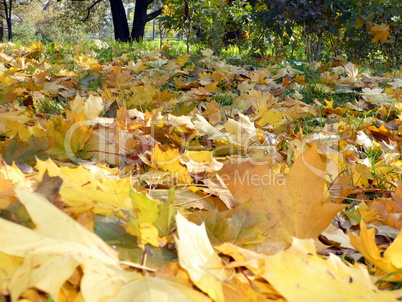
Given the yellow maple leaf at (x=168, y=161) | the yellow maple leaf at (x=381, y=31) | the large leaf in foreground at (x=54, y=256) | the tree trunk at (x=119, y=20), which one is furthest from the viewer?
the tree trunk at (x=119, y=20)

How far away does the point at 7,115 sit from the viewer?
4.25 feet

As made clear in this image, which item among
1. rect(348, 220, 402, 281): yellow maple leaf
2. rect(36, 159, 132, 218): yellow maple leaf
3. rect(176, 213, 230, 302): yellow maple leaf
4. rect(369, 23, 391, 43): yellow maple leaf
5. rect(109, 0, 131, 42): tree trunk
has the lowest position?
rect(348, 220, 402, 281): yellow maple leaf

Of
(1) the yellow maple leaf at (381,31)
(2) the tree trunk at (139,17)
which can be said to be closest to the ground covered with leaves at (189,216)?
(1) the yellow maple leaf at (381,31)

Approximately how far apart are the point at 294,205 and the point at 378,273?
7.4 inches

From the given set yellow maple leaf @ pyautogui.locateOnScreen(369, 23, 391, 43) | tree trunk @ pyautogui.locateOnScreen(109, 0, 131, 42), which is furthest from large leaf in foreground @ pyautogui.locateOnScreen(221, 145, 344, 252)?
tree trunk @ pyautogui.locateOnScreen(109, 0, 131, 42)

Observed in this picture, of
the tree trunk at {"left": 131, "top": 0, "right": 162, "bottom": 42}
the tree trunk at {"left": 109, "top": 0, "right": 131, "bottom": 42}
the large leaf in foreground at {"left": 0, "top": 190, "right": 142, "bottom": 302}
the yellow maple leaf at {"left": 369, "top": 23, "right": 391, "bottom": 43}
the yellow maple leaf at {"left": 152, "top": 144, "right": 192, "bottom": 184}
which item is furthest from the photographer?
the tree trunk at {"left": 131, "top": 0, "right": 162, "bottom": 42}

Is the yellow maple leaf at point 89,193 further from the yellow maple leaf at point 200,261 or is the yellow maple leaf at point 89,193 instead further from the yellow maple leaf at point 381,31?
the yellow maple leaf at point 381,31

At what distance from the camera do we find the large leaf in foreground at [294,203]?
2.30 feet

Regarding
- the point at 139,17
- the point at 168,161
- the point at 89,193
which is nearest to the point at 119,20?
the point at 139,17

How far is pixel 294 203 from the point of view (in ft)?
2.32

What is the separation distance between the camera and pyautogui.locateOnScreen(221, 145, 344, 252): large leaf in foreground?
2.30 ft

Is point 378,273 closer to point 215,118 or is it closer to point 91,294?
point 91,294

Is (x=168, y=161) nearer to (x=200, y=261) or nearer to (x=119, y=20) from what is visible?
(x=200, y=261)

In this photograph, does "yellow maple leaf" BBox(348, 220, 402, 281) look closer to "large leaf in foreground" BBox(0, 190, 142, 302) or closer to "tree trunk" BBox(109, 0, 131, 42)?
"large leaf in foreground" BBox(0, 190, 142, 302)
